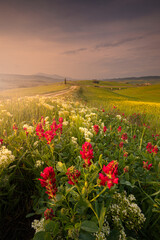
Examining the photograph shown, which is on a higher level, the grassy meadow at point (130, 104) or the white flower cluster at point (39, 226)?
the grassy meadow at point (130, 104)

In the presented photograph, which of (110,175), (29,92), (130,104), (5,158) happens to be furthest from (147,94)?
(5,158)

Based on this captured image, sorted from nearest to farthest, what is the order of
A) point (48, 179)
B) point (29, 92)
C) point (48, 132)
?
point (48, 179) → point (48, 132) → point (29, 92)

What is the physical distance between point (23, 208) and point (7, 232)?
29 cm

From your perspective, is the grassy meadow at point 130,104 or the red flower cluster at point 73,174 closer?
the red flower cluster at point 73,174

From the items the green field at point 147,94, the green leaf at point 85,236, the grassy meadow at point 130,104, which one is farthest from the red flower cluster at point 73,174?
the green field at point 147,94

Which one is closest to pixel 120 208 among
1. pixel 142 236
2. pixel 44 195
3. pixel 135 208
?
pixel 135 208

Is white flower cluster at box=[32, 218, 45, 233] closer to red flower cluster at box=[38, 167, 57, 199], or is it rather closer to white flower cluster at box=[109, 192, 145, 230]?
red flower cluster at box=[38, 167, 57, 199]

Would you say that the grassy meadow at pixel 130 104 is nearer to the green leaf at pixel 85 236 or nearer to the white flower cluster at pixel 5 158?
the green leaf at pixel 85 236

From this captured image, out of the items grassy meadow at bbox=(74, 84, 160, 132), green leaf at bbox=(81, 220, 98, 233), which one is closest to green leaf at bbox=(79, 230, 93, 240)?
green leaf at bbox=(81, 220, 98, 233)

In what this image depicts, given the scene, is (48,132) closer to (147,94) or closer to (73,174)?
(73,174)

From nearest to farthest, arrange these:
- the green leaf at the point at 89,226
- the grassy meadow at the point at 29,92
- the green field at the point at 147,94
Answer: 1. the green leaf at the point at 89,226
2. the grassy meadow at the point at 29,92
3. the green field at the point at 147,94

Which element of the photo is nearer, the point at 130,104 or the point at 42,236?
the point at 42,236

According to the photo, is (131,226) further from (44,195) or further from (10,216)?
(10,216)

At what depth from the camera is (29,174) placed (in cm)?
216
